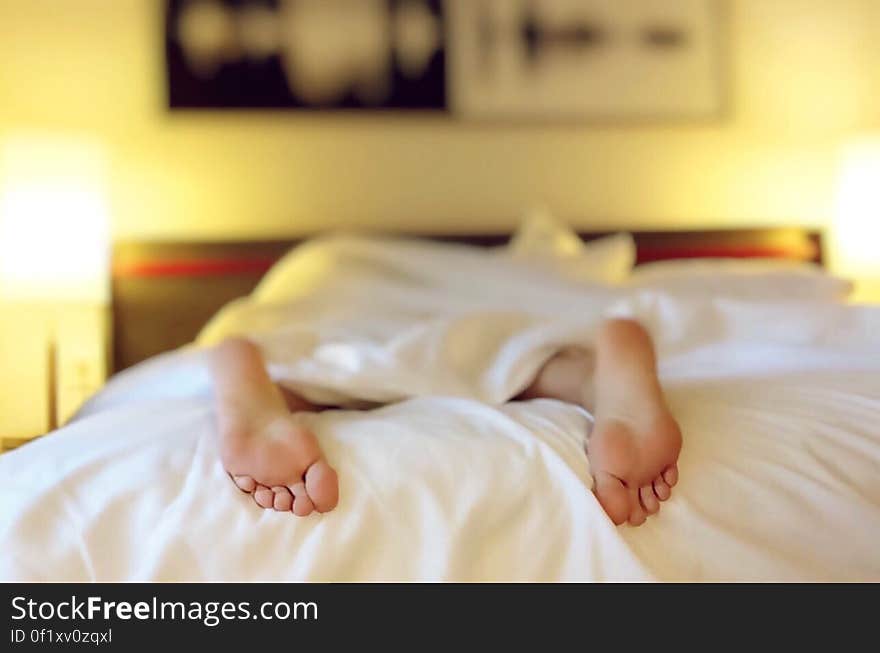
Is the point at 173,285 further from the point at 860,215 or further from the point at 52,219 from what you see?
the point at 860,215

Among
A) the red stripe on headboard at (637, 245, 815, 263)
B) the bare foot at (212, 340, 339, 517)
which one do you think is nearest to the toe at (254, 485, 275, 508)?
the bare foot at (212, 340, 339, 517)

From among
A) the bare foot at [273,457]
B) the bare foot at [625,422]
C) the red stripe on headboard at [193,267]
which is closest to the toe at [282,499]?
the bare foot at [273,457]

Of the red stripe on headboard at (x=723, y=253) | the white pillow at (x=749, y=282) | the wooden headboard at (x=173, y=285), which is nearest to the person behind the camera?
the white pillow at (x=749, y=282)

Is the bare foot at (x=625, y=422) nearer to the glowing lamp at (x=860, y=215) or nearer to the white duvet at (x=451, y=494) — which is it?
the white duvet at (x=451, y=494)

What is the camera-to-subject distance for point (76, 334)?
2340 mm

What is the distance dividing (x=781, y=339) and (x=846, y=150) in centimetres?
153

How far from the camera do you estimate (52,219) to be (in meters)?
2.29

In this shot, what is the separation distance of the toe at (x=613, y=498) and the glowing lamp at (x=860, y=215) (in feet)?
6.90

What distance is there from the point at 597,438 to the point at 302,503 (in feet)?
0.93

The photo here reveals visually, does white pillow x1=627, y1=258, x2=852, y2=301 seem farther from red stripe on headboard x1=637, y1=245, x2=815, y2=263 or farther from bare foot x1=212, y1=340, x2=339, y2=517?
bare foot x1=212, y1=340, x2=339, y2=517

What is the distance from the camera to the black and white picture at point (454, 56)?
8.81 feet

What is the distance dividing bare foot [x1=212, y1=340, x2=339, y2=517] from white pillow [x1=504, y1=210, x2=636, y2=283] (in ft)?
4.32

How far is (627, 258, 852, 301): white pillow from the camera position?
2217 mm
